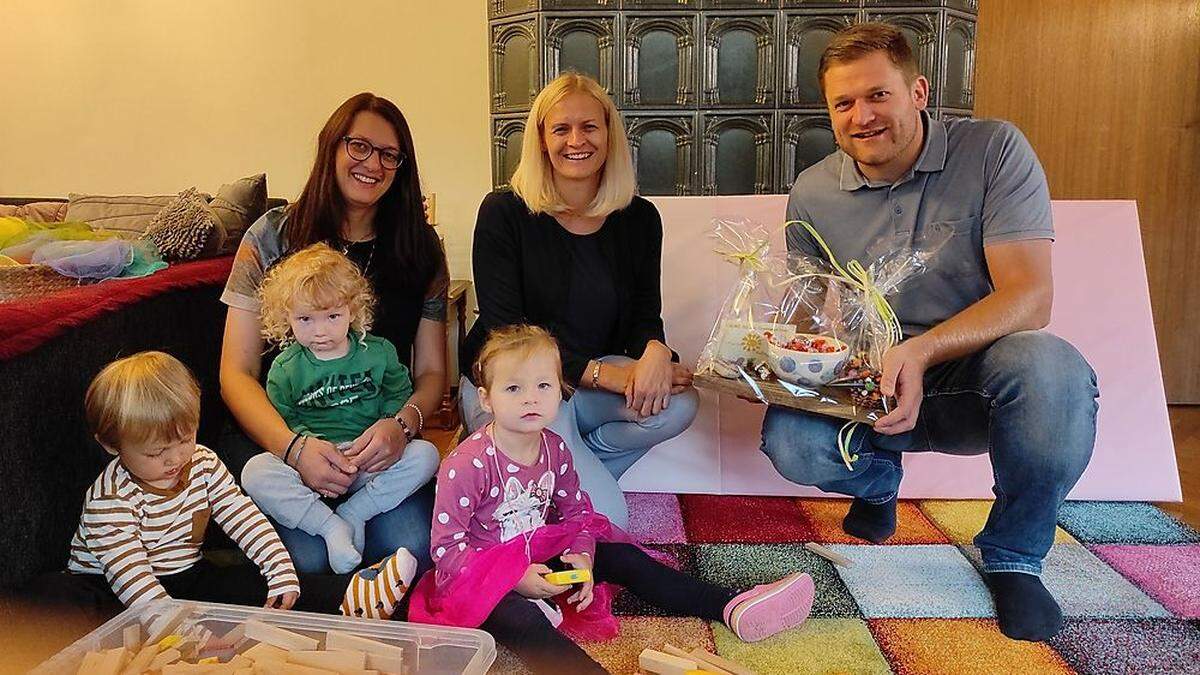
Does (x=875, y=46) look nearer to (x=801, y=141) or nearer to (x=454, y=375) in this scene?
(x=801, y=141)

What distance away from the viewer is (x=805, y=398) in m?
1.59

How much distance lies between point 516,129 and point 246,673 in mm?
3084

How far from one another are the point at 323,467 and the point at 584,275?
0.69 meters

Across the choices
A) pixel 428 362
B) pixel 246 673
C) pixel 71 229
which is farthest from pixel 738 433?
pixel 71 229

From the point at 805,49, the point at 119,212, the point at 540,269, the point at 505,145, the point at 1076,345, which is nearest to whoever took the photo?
the point at 540,269

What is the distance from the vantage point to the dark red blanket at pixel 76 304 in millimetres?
1376

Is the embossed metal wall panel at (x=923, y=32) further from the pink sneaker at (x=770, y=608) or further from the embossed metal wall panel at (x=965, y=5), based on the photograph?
the pink sneaker at (x=770, y=608)

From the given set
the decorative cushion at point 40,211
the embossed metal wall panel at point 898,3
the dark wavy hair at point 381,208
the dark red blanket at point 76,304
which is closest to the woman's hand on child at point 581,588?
the dark wavy hair at point 381,208

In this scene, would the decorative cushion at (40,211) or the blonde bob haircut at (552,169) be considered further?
the decorative cushion at (40,211)

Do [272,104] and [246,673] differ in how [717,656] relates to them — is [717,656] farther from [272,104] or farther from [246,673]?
[272,104]

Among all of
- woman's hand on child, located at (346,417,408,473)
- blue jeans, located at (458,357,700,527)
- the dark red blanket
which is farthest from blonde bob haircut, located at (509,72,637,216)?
the dark red blanket

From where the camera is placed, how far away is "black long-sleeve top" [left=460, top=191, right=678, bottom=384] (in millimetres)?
1878

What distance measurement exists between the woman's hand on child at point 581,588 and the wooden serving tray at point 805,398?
0.43 m

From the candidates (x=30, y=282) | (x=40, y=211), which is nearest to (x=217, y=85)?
(x=40, y=211)
